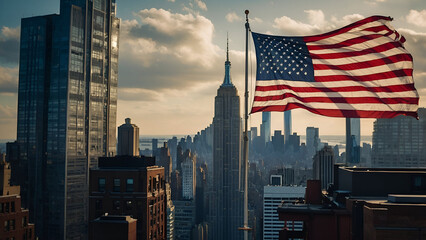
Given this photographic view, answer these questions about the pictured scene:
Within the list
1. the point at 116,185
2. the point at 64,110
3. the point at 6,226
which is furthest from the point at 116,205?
the point at 64,110

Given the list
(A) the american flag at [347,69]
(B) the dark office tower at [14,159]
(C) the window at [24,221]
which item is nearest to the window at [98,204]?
(C) the window at [24,221]

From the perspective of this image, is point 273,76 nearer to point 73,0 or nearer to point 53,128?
point 53,128

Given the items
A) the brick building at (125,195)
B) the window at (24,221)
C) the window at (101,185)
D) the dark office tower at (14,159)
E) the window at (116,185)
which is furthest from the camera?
the dark office tower at (14,159)

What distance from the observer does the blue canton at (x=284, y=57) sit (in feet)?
81.8

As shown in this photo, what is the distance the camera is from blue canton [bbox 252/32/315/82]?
24922 millimetres

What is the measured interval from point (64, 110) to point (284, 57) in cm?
15402

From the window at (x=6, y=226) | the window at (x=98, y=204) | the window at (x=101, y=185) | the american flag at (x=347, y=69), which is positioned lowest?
the window at (x=6, y=226)

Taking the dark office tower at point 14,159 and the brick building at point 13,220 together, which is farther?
the dark office tower at point 14,159

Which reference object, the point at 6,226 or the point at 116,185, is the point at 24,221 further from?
the point at 116,185

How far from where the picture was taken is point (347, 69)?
25.3 meters

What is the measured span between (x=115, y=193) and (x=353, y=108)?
154 feet

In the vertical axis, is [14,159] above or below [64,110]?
below

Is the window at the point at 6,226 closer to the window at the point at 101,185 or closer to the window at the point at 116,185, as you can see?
the window at the point at 101,185

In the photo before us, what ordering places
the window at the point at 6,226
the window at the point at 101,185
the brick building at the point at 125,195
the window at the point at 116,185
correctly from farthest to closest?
the window at the point at 6,226, the window at the point at 101,185, the window at the point at 116,185, the brick building at the point at 125,195
